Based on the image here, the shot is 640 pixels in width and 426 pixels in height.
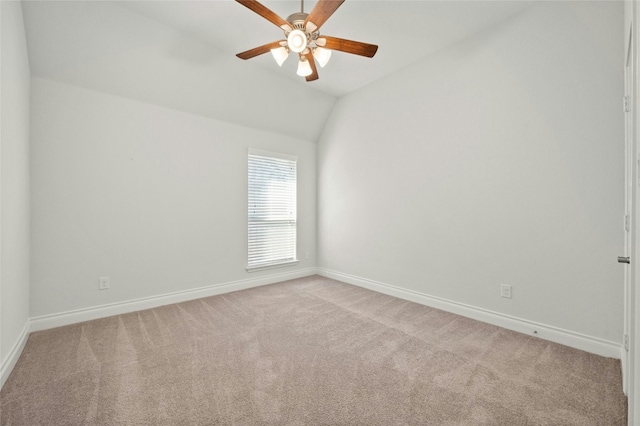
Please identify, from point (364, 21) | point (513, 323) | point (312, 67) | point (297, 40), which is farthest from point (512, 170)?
point (297, 40)

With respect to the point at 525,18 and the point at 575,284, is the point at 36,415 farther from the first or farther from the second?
the point at 525,18

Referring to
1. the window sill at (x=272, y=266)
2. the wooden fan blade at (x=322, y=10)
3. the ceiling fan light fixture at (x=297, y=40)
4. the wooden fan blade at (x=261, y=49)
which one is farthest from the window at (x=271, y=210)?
the wooden fan blade at (x=322, y=10)

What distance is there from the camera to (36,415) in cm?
153

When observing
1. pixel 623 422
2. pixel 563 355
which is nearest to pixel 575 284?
pixel 563 355

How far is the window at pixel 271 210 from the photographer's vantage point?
4203mm

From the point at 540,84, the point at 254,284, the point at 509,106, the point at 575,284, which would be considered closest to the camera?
the point at 575,284

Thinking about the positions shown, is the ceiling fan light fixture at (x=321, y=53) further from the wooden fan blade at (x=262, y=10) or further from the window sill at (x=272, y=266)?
the window sill at (x=272, y=266)

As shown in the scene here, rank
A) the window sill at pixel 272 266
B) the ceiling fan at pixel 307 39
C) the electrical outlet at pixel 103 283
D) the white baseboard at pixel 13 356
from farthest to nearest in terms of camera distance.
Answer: the window sill at pixel 272 266 < the electrical outlet at pixel 103 283 < the ceiling fan at pixel 307 39 < the white baseboard at pixel 13 356

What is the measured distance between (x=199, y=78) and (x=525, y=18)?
3482mm

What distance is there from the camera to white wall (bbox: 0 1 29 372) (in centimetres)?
186

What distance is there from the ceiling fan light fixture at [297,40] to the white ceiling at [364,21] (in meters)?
0.60

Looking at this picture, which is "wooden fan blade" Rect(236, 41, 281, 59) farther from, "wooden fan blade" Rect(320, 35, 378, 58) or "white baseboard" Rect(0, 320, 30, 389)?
"white baseboard" Rect(0, 320, 30, 389)

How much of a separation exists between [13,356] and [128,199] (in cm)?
164

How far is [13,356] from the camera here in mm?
2029
